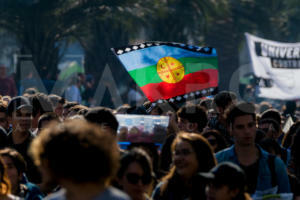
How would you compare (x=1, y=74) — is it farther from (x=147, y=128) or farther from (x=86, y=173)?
(x=86, y=173)

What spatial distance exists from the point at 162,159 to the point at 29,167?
1.12 m

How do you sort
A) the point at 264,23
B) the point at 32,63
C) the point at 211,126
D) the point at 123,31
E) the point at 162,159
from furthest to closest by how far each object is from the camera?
the point at 264,23, the point at 123,31, the point at 32,63, the point at 211,126, the point at 162,159

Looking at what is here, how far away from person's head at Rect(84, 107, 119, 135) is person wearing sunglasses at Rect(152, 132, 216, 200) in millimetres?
827

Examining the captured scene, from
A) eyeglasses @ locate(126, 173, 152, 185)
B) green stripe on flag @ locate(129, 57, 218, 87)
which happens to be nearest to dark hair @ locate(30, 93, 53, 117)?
green stripe on flag @ locate(129, 57, 218, 87)

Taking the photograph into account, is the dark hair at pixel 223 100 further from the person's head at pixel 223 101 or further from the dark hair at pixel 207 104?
the dark hair at pixel 207 104

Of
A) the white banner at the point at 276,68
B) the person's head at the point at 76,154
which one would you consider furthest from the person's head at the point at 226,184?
the white banner at the point at 276,68

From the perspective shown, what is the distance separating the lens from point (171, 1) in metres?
23.2

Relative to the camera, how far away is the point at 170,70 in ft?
30.7

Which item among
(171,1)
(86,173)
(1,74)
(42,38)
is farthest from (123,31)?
(86,173)

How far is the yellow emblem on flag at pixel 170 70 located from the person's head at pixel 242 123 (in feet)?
10.4

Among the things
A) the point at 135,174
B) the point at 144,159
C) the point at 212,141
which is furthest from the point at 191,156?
the point at 212,141

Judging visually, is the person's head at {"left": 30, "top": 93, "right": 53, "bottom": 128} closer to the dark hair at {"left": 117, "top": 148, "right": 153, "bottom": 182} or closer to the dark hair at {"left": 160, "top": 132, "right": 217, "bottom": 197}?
the dark hair at {"left": 160, "top": 132, "right": 217, "bottom": 197}

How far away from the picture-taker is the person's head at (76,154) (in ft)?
11.2

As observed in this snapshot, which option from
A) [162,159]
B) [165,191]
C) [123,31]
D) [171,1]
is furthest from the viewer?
[123,31]
